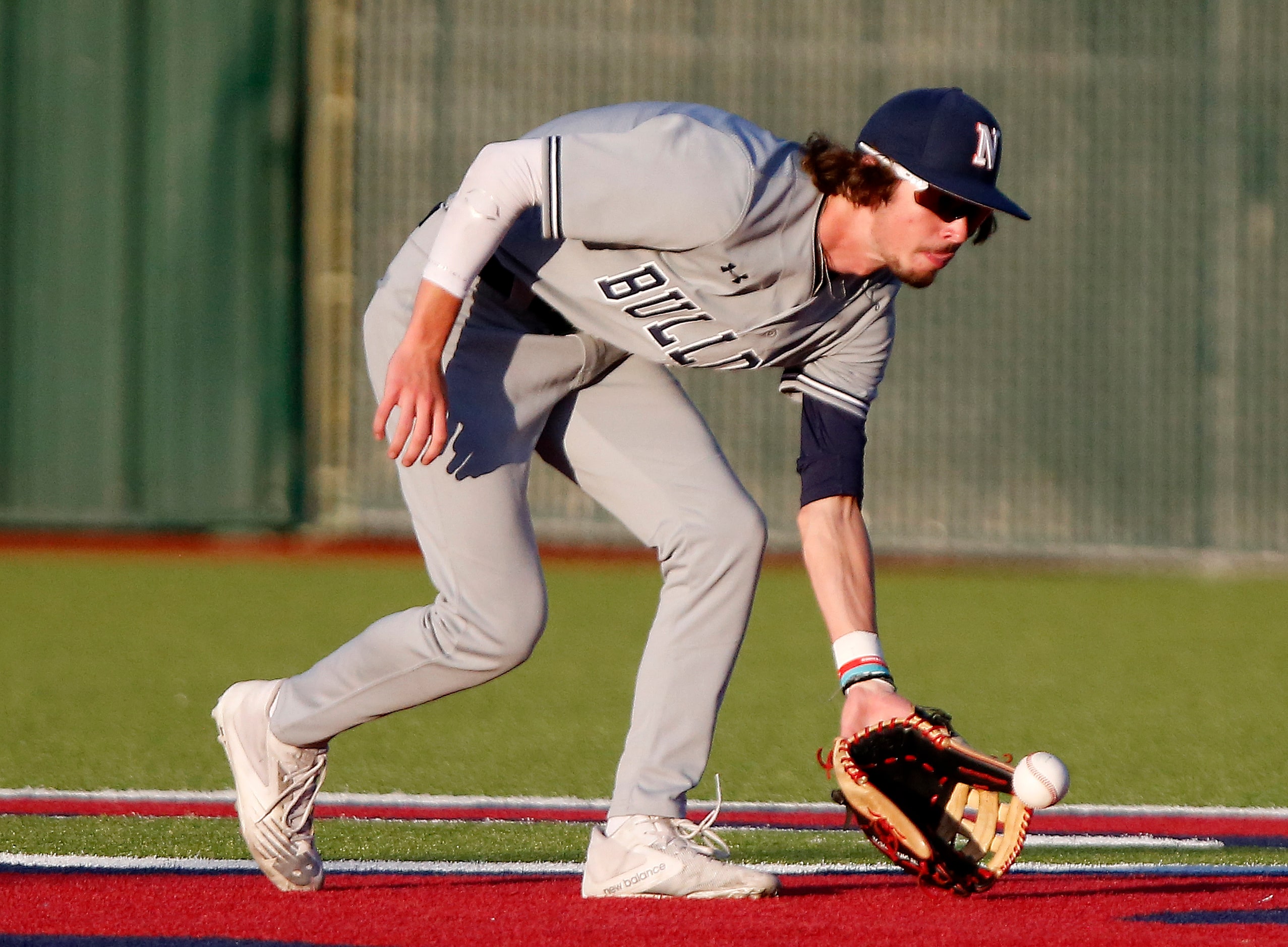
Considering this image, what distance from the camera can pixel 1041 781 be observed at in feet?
10.6

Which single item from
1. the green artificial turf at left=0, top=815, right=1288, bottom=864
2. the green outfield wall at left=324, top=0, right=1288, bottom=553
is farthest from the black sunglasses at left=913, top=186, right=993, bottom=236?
the green outfield wall at left=324, top=0, right=1288, bottom=553

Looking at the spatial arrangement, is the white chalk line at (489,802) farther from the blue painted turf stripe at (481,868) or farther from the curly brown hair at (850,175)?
the curly brown hair at (850,175)

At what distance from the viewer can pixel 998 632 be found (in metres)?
8.25

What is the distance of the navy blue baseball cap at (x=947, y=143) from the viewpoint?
10.6 ft

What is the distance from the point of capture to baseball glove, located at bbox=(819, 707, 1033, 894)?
337cm

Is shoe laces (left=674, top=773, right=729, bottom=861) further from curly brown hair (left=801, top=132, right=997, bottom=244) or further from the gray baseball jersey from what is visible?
curly brown hair (left=801, top=132, right=997, bottom=244)

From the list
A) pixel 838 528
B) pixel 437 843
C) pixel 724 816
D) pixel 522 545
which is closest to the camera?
pixel 522 545

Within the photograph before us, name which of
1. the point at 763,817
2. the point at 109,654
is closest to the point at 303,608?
the point at 109,654

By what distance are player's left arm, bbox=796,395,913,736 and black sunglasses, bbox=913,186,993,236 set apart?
50 centimetres

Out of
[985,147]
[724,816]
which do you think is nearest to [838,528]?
[985,147]

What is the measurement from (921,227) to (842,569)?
2.22 feet

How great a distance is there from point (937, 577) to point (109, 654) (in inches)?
194

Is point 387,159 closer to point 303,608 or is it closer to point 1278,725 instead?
point 303,608

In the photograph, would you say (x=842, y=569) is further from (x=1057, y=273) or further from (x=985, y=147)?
(x=1057, y=273)
